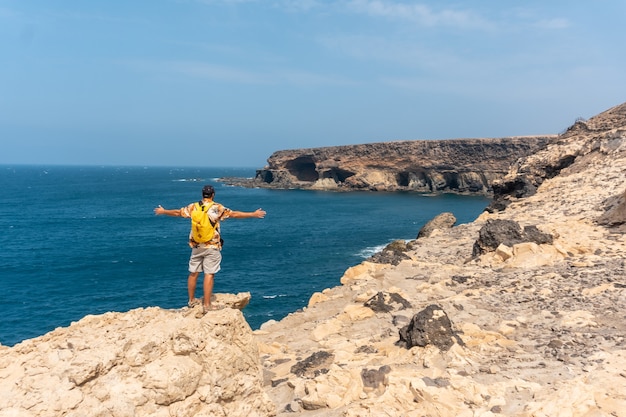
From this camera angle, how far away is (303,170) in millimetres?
137000

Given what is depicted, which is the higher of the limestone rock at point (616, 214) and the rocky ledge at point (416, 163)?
the rocky ledge at point (416, 163)

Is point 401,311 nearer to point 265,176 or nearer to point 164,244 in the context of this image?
point 164,244

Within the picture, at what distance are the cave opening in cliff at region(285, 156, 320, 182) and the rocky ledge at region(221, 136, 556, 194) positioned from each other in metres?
1.69

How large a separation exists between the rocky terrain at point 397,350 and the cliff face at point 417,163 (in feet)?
303

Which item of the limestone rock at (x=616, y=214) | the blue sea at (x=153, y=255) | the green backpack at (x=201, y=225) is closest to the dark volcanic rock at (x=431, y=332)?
the green backpack at (x=201, y=225)

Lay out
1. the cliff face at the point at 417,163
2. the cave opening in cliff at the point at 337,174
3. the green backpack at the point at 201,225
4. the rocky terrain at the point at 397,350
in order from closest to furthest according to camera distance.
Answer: the rocky terrain at the point at 397,350 < the green backpack at the point at 201,225 < the cliff face at the point at 417,163 < the cave opening in cliff at the point at 337,174

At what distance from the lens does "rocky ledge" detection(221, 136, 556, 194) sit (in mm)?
102688

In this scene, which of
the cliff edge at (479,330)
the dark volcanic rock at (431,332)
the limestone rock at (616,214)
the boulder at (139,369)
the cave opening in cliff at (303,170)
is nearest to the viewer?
the boulder at (139,369)

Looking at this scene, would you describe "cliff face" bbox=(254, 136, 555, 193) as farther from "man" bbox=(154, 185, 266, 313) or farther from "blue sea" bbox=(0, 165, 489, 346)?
"man" bbox=(154, 185, 266, 313)

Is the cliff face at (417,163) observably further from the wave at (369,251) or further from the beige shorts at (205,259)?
the beige shorts at (205,259)

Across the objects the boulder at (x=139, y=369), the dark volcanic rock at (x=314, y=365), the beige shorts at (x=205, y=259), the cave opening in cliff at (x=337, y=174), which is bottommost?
the dark volcanic rock at (x=314, y=365)

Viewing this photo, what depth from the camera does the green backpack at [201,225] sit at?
7.12m

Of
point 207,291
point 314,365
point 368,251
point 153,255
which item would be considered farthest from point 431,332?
point 153,255

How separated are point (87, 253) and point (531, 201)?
39.3 m
